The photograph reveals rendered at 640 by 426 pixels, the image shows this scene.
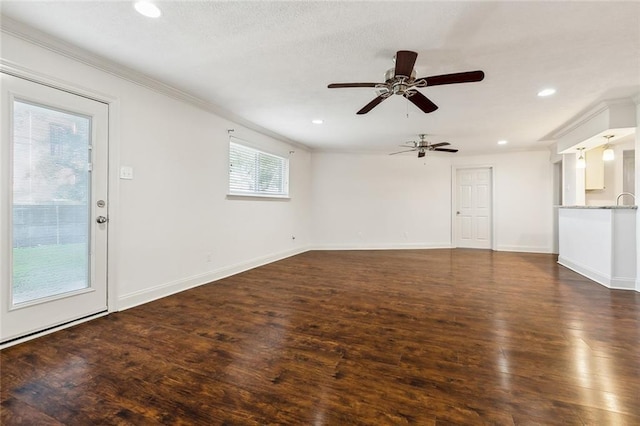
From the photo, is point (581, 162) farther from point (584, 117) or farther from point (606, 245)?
point (606, 245)

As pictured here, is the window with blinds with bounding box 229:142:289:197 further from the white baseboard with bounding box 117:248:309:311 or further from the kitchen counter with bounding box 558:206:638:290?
the kitchen counter with bounding box 558:206:638:290

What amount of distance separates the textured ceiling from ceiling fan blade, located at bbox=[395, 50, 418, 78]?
231 millimetres

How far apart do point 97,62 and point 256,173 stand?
8.85ft

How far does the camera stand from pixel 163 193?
329 cm

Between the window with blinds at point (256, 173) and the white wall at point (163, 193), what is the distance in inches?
8.4

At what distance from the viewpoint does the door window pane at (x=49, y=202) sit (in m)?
2.19

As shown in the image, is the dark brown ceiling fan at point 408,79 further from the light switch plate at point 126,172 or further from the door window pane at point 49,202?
the door window pane at point 49,202

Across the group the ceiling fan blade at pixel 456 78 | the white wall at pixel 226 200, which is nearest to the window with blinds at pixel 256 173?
the white wall at pixel 226 200

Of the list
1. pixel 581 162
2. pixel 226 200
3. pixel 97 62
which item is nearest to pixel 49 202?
pixel 97 62

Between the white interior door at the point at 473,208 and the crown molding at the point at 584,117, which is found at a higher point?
the crown molding at the point at 584,117

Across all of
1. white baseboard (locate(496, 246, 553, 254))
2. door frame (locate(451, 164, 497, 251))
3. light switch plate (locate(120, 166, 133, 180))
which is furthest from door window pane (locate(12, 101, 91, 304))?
white baseboard (locate(496, 246, 553, 254))

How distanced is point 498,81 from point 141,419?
4017 mm

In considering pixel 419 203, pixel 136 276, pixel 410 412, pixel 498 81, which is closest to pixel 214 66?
pixel 136 276

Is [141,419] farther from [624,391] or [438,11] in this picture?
[438,11]
